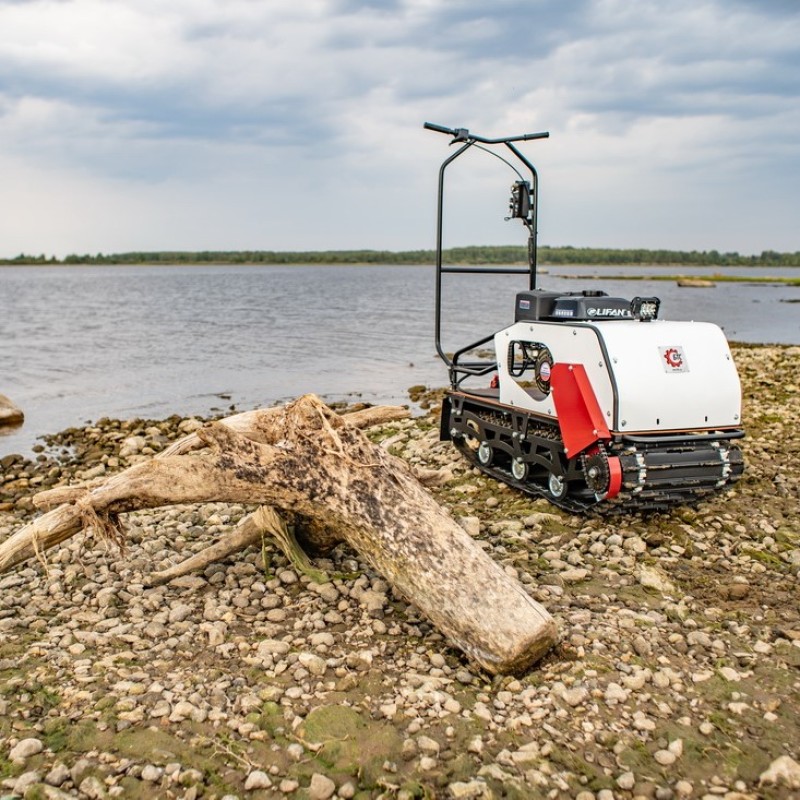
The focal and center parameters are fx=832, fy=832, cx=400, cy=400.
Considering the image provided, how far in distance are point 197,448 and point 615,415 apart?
3133 mm

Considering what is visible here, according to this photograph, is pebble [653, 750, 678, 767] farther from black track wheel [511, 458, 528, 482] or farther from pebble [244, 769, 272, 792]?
black track wheel [511, 458, 528, 482]

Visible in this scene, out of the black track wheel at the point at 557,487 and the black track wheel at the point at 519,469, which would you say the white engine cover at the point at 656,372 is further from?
the black track wheel at the point at 519,469

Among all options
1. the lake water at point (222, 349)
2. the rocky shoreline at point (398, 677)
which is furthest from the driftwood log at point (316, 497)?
the lake water at point (222, 349)

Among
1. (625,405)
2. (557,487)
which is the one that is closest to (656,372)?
(625,405)

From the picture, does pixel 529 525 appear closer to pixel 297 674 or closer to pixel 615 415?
pixel 615 415

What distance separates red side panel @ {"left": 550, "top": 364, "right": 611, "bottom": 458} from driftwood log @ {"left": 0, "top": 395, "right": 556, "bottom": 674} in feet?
5.78

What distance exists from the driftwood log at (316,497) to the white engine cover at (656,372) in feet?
6.30

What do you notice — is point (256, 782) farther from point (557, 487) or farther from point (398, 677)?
point (557, 487)

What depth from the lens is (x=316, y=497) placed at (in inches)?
210

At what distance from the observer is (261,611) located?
5324 millimetres

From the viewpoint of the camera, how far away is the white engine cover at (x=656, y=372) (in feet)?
21.1

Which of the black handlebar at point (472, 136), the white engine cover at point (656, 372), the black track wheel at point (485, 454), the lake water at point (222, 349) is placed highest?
the black handlebar at point (472, 136)

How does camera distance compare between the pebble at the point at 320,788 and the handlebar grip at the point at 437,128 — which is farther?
the handlebar grip at the point at 437,128

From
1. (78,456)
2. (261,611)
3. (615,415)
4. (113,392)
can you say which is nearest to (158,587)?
(261,611)
